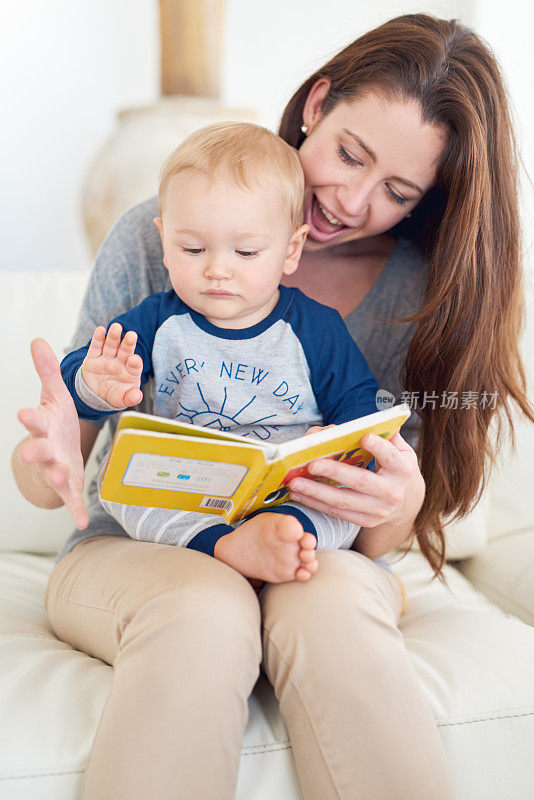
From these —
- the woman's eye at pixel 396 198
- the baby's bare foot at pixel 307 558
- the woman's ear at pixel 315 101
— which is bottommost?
the baby's bare foot at pixel 307 558

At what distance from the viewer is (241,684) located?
2.80 ft

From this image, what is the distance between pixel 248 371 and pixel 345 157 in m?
0.39

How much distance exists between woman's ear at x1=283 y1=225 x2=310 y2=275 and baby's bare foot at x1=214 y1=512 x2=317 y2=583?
384mm

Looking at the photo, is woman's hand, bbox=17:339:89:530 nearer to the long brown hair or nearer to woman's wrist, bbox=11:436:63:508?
woman's wrist, bbox=11:436:63:508

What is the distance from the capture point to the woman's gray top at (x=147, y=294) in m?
1.21

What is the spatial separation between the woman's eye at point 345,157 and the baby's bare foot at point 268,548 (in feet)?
1.91

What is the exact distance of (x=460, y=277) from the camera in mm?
1217

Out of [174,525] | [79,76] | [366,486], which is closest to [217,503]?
[174,525]

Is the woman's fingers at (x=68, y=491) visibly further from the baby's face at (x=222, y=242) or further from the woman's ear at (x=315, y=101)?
the woman's ear at (x=315, y=101)

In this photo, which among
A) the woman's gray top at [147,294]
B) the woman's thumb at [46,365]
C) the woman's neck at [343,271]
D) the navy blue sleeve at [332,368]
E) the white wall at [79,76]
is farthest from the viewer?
the white wall at [79,76]

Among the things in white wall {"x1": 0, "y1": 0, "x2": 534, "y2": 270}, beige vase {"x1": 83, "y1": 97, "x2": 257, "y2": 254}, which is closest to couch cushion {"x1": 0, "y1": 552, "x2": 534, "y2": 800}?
beige vase {"x1": 83, "y1": 97, "x2": 257, "y2": 254}

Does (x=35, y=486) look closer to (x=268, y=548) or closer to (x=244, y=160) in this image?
(x=268, y=548)

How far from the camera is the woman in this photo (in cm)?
82

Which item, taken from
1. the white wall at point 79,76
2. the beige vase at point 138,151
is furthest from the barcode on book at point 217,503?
the white wall at point 79,76
